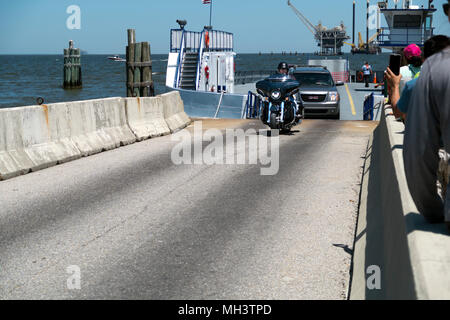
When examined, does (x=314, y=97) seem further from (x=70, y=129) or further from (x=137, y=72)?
(x=70, y=129)

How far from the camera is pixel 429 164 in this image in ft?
11.3

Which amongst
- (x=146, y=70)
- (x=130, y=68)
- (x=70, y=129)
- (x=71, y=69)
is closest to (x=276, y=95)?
(x=70, y=129)

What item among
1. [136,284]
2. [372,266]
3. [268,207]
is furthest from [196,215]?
[372,266]

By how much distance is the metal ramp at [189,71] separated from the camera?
108 ft

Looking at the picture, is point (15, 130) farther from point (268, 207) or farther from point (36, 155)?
point (268, 207)

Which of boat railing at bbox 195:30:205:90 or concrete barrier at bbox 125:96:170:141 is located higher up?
boat railing at bbox 195:30:205:90

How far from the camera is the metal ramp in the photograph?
3294cm

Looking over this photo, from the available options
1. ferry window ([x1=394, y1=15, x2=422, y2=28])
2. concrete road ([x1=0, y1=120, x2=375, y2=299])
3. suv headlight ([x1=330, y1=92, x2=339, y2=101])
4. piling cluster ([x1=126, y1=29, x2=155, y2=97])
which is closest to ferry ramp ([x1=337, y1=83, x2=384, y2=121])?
suv headlight ([x1=330, y1=92, x2=339, y2=101])

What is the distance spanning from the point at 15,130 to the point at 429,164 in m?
8.60

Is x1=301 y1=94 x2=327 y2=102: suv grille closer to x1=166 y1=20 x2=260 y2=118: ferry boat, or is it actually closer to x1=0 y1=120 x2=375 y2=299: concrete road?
x1=166 y1=20 x2=260 y2=118: ferry boat

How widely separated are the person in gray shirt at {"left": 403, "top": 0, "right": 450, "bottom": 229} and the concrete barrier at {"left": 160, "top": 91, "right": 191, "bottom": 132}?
46.5 ft

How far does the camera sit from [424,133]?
3.44 m

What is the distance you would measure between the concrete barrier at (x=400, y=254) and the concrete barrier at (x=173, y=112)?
37.5 feet

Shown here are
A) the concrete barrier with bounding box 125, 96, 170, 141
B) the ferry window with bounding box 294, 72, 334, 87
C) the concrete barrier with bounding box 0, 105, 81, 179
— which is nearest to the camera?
the concrete barrier with bounding box 0, 105, 81, 179
